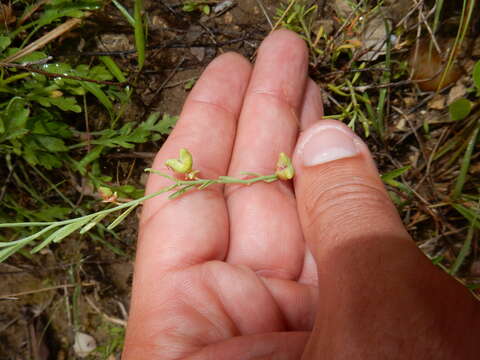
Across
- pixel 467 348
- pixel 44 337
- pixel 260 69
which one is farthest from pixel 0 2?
pixel 467 348

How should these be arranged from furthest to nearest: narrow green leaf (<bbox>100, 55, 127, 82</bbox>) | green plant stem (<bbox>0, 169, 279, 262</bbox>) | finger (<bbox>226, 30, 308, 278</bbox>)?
narrow green leaf (<bbox>100, 55, 127, 82</bbox>) → finger (<bbox>226, 30, 308, 278</bbox>) → green plant stem (<bbox>0, 169, 279, 262</bbox>)

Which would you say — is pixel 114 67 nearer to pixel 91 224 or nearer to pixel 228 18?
pixel 228 18

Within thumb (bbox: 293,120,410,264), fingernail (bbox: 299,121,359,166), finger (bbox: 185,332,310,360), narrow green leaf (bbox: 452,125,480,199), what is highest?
fingernail (bbox: 299,121,359,166)

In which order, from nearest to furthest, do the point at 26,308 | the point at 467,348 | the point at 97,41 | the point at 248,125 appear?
the point at 467,348 → the point at 248,125 → the point at 97,41 → the point at 26,308

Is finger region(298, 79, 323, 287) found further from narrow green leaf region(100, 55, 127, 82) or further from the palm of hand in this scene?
narrow green leaf region(100, 55, 127, 82)

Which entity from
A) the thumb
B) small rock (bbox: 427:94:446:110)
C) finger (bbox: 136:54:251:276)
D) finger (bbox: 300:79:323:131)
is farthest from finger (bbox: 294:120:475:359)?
small rock (bbox: 427:94:446:110)

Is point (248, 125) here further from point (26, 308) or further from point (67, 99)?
point (26, 308)

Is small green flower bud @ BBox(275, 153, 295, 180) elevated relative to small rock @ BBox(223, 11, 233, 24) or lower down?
lower down
